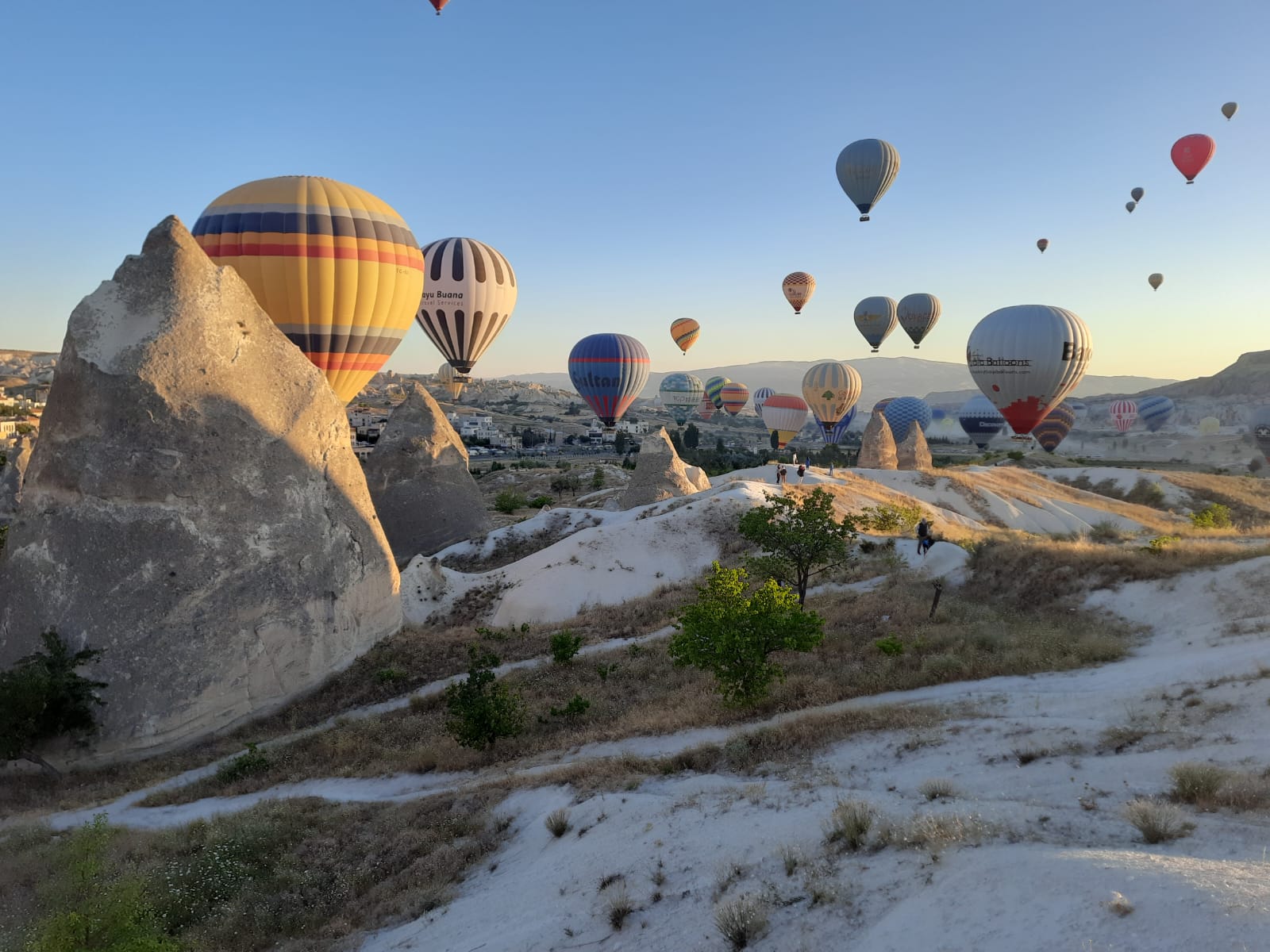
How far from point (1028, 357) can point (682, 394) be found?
79219 millimetres

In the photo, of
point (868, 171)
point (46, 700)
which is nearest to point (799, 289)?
point (868, 171)

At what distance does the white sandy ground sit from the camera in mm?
4680

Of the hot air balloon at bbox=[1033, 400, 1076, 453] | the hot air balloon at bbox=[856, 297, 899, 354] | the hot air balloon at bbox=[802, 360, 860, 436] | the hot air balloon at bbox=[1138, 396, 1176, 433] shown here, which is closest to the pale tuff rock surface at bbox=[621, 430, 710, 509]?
the hot air balloon at bbox=[802, 360, 860, 436]

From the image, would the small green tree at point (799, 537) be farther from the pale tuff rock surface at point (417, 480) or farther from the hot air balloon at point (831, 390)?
the hot air balloon at point (831, 390)

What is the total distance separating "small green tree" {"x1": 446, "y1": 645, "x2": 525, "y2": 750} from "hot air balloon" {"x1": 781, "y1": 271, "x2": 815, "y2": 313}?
224ft

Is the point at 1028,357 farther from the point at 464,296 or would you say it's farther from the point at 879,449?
the point at 464,296

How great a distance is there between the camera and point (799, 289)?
244ft

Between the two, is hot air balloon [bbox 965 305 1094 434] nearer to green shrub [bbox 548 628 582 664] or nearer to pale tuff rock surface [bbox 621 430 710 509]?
pale tuff rock surface [bbox 621 430 710 509]

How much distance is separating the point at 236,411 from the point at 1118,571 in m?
19.3

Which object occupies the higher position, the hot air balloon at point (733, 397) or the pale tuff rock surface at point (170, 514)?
the hot air balloon at point (733, 397)

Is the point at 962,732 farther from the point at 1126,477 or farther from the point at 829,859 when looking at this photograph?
the point at 1126,477

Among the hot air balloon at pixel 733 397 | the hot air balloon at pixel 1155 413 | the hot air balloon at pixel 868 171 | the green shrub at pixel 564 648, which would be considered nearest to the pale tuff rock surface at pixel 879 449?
the hot air balloon at pixel 868 171

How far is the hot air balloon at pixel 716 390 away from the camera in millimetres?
116981

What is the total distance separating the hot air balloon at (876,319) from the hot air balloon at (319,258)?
6134 cm
